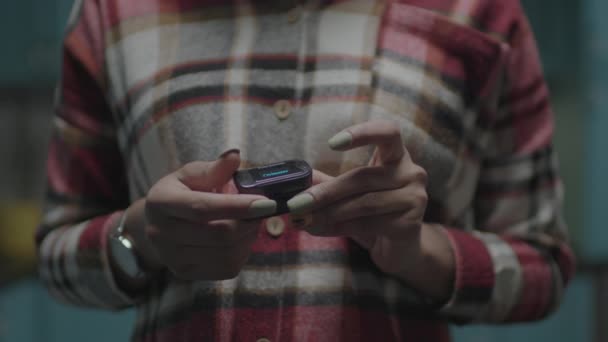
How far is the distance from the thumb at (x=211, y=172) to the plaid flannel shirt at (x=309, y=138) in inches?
2.5

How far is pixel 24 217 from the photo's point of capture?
1.86m

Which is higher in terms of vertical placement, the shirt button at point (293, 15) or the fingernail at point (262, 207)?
the shirt button at point (293, 15)

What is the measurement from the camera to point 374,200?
1.54ft

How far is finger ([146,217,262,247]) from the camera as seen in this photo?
457mm

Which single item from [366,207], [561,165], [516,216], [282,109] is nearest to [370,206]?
[366,207]

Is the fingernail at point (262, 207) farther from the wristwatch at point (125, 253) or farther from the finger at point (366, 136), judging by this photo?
the wristwatch at point (125, 253)

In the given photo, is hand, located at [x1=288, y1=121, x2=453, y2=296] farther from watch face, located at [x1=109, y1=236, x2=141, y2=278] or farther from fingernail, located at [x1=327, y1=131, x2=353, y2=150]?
watch face, located at [x1=109, y1=236, x2=141, y2=278]

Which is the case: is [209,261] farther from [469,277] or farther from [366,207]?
[469,277]

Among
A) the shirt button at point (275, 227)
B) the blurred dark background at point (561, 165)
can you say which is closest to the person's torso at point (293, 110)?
the shirt button at point (275, 227)

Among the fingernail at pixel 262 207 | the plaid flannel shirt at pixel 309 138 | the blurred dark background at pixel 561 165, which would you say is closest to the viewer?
the fingernail at pixel 262 207

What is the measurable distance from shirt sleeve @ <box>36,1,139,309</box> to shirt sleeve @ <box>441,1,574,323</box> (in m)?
0.26

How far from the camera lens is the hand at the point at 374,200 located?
1.46 ft

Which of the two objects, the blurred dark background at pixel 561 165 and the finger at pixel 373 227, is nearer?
the finger at pixel 373 227

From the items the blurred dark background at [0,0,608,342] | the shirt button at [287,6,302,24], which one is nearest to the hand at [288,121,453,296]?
the shirt button at [287,6,302,24]
